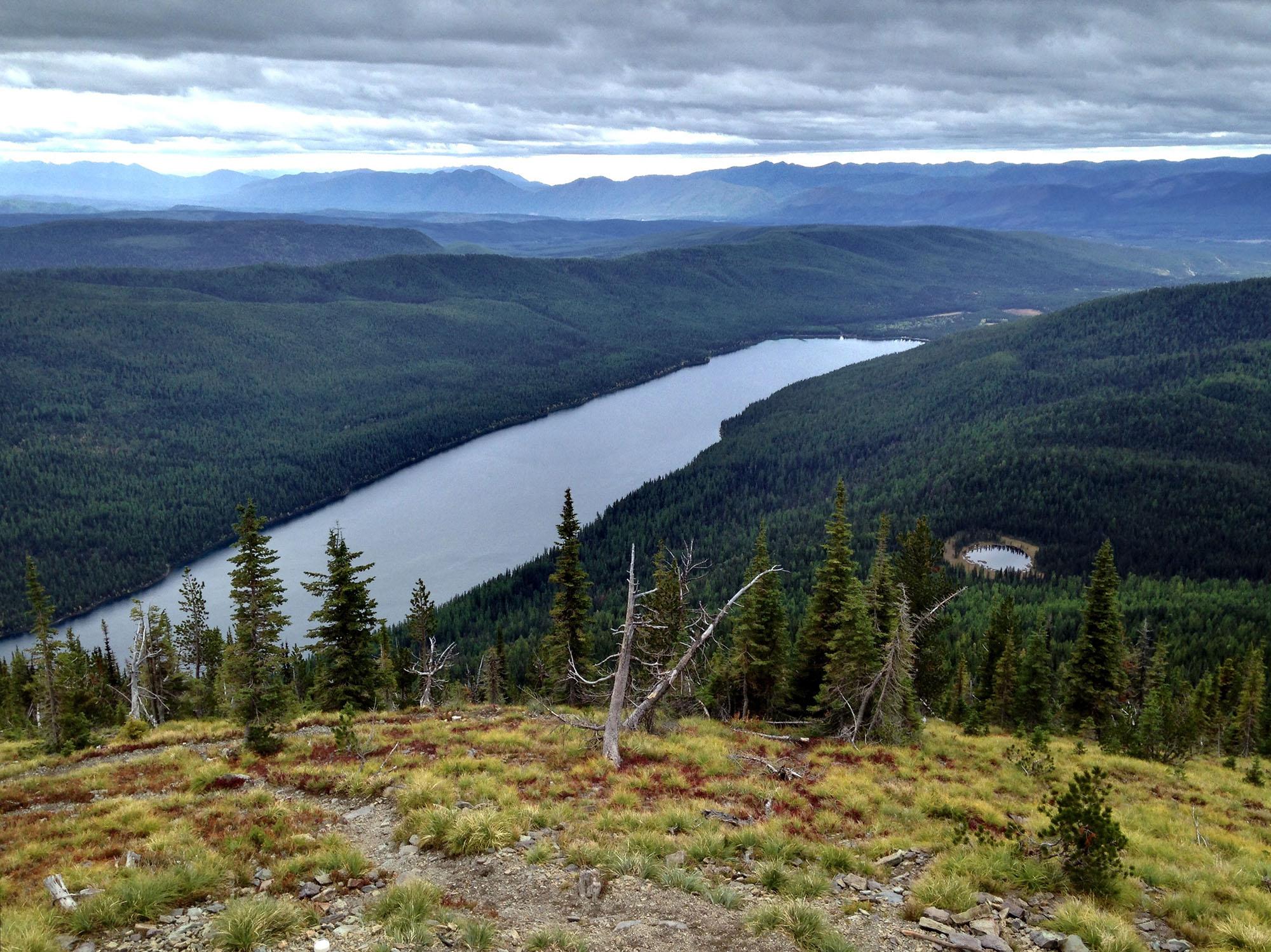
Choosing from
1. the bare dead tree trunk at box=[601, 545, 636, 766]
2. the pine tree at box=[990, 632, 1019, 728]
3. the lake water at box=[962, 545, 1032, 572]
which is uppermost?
the bare dead tree trunk at box=[601, 545, 636, 766]

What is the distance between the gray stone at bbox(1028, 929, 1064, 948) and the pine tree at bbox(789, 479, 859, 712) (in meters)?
29.1

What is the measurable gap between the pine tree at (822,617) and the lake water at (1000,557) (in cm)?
11463

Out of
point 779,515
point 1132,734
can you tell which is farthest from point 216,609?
point 1132,734

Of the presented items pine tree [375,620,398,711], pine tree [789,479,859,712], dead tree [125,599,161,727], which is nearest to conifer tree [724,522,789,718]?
pine tree [789,479,859,712]

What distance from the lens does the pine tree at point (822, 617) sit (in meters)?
44.6

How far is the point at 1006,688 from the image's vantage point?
5872 centimetres

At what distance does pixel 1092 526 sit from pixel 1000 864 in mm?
162371

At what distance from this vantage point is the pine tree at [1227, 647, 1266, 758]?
59.9 metres

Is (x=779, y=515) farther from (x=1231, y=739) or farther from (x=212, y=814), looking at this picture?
(x=212, y=814)

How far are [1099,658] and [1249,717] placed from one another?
2178cm

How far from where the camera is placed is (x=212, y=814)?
20.8 m

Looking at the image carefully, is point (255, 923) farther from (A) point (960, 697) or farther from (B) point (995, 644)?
(B) point (995, 644)

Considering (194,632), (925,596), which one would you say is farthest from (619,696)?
(194,632)

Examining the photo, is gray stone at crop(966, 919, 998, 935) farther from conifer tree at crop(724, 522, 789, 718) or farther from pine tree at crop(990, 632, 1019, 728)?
pine tree at crop(990, 632, 1019, 728)
